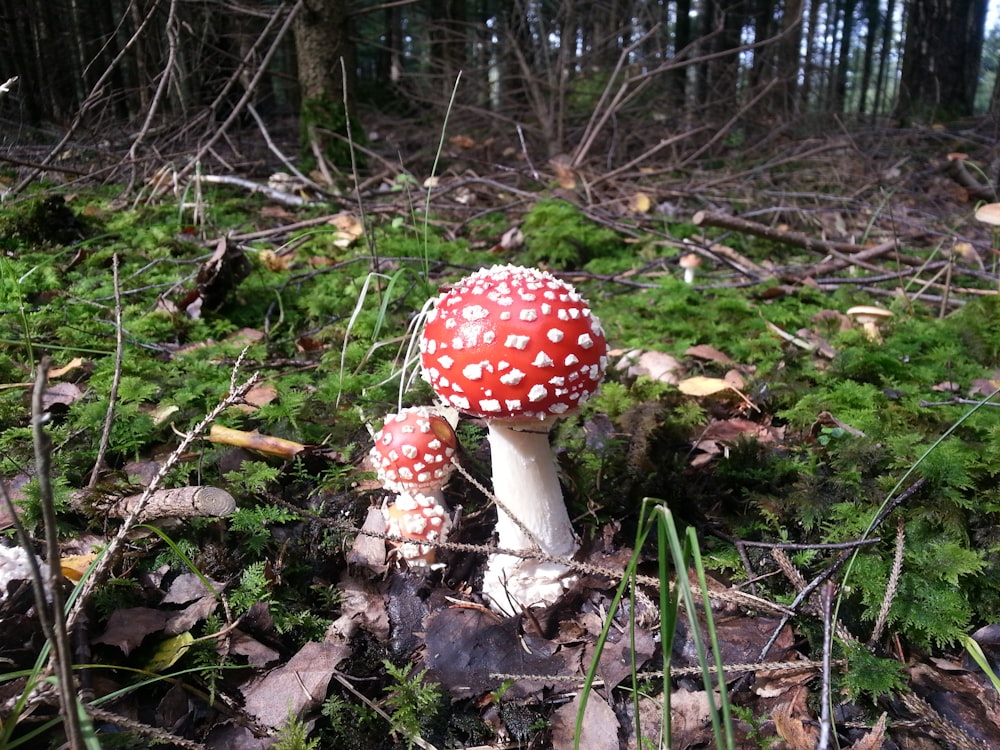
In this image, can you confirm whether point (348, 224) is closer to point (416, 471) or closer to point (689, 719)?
point (416, 471)

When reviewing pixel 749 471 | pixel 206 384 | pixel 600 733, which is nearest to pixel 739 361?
pixel 749 471

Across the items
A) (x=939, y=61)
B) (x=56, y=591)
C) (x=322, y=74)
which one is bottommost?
(x=56, y=591)

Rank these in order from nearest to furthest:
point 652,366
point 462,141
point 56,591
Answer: point 56,591 < point 652,366 < point 462,141

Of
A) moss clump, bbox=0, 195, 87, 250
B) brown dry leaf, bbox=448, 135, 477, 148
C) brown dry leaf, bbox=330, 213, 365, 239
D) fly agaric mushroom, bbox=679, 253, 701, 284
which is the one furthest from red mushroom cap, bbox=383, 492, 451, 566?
brown dry leaf, bbox=448, 135, 477, 148

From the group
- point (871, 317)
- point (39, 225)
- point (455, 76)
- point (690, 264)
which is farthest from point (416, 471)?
point (455, 76)

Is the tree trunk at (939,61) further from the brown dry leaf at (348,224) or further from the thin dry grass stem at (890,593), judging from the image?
the thin dry grass stem at (890,593)

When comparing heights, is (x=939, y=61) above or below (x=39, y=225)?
above
